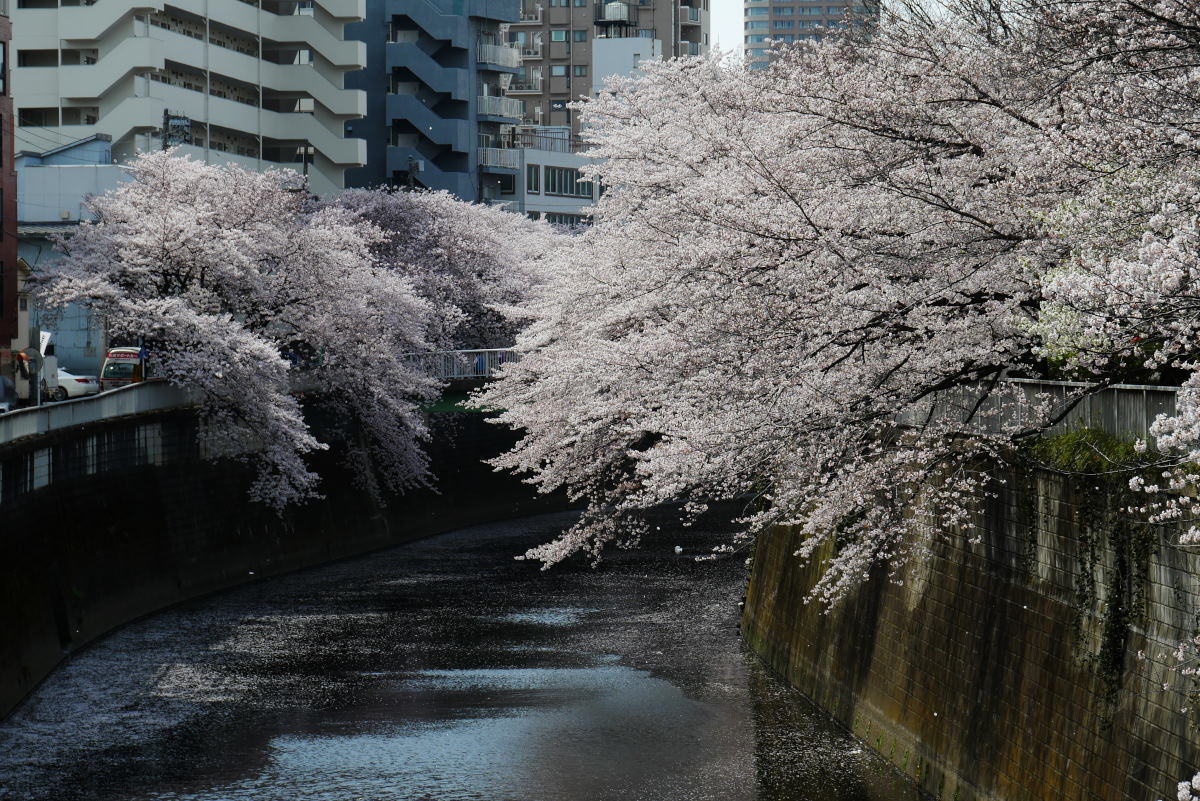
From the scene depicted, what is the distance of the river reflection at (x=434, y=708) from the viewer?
20.2 meters

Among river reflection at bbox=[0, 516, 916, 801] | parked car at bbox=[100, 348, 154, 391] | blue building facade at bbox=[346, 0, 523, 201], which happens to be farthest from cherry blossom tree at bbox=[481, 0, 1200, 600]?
blue building facade at bbox=[346, 0, 523, 201]

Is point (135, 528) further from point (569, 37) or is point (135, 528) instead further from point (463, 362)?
point (569, 37)

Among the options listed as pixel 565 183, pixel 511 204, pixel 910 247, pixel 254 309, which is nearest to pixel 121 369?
pixel 254 309

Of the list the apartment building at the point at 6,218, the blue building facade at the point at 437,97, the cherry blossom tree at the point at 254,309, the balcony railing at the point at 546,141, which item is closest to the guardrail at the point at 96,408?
the cherry blossom tree at the point at 254,309

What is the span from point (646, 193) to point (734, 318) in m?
11.9

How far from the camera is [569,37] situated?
4963 inches

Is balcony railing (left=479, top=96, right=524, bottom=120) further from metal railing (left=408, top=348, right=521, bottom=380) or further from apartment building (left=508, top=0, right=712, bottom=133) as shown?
metal railing (left=408, top=348, right=521, bottom=380)

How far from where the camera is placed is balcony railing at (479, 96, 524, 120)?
94.1 meters

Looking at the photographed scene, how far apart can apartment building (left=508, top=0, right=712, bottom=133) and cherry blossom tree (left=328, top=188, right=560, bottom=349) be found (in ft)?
200

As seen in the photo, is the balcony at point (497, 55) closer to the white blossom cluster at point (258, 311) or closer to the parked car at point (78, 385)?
the white blossom cluster at point (258, 311)

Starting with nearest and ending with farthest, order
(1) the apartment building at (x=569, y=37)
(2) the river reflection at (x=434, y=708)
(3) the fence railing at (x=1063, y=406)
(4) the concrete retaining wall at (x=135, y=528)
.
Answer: (3) the fence railing at (x=1063, y=406)
(2) the river reflection at (x=434, y=708)
(4) the concrete retaining wall at (x=135, y=528)
(1) the apartment building at (x=569, y=37)

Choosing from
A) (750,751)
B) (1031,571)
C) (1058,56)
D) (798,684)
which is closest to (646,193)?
(798,684)

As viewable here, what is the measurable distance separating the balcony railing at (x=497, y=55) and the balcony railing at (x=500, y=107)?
85.5 inches

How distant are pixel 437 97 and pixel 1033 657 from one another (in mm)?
78813
